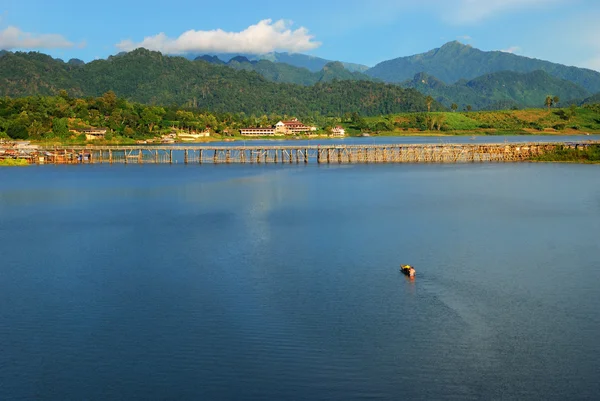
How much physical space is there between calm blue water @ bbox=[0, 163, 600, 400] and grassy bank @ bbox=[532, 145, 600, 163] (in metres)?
38.1

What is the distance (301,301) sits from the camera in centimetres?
2733

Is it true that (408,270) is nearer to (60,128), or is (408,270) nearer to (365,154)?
(365,154)

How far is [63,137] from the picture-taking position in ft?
463

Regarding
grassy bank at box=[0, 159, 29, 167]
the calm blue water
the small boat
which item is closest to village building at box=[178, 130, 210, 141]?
grassy bank at box=[0, 159, 29, 167]

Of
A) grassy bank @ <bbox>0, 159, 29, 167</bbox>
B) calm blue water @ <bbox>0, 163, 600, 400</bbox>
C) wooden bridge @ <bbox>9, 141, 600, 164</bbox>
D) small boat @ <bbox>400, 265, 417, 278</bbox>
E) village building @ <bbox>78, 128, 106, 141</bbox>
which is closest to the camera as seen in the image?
calm blue water @ <bbox>0, 163, 600, 400</bbox>

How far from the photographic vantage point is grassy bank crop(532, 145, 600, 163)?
9141 cm

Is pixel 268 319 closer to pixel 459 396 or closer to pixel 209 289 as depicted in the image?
pixel 209 289

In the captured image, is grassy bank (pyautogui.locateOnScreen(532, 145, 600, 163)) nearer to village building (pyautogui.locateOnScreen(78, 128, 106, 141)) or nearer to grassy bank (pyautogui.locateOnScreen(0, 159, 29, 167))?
grassy bank (pyautogui.locateOnScreen(0, 159, 29, 167))

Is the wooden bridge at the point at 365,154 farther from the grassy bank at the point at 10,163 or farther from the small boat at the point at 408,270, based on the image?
the small boat at the point at 408,270

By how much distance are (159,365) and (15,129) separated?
127774 mm

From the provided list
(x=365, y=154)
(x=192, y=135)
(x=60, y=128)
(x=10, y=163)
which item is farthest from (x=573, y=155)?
(x=192, y=135)

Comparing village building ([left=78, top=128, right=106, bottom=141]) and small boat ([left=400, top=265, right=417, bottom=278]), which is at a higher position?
village building ([left=78, top=128, right=106, bottom=141])

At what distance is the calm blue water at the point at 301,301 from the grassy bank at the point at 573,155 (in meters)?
38.1

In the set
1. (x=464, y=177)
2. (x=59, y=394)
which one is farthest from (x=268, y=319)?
(x=464, y=177)
